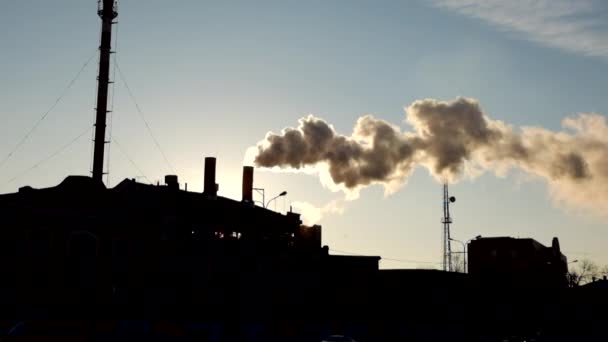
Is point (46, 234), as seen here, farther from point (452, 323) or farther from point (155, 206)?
point (452, 323)

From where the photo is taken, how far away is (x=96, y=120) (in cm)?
5788

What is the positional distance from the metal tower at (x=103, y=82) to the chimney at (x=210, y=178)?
8419mm

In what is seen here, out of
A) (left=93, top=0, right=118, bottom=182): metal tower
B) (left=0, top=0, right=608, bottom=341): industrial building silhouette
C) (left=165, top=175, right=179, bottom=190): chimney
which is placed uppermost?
(left=93, top=0, right=118, bottom=182): metal tower

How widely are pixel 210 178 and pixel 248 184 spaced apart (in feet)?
18.9

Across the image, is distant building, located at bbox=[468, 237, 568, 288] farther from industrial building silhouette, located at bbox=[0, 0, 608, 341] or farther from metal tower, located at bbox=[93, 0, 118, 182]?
metal tower, located at bbox=[93, 0, 118, 182]

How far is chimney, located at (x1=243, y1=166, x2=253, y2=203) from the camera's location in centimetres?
6244

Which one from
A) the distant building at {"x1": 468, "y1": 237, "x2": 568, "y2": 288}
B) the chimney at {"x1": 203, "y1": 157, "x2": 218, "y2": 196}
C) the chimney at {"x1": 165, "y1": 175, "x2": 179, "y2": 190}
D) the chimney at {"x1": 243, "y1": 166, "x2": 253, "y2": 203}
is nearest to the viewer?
the chimney at {"x1": 165, "y1": 175, "x2": 179, "y2": 190}

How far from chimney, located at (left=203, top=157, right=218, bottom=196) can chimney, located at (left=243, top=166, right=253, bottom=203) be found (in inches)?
195

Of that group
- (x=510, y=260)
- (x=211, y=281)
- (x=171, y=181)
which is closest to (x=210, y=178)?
(x=171, y=181)

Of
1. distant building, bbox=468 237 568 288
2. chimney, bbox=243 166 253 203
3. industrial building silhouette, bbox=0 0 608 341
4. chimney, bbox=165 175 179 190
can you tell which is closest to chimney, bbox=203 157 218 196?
industrial building silhouette, bbox=0 0 608 341

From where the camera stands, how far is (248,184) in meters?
62.9

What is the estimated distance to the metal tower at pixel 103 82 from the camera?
186 feet

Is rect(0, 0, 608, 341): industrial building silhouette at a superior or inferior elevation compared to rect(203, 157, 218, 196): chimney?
inferior

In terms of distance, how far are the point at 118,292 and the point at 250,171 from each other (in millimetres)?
20712
